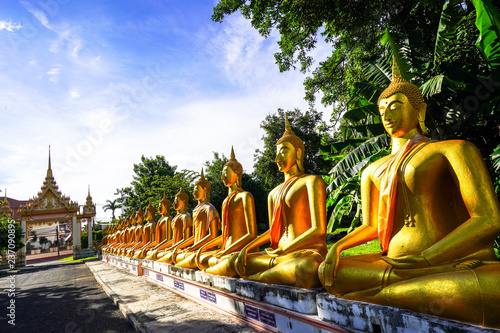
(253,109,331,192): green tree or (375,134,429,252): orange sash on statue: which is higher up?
(253,109,331,192): green tree

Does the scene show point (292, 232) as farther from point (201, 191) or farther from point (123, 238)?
point (123, 238)

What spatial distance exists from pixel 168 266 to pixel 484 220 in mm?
6576

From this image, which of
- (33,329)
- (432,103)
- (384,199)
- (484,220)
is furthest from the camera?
(432,103)

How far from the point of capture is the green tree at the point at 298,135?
22.0 metres

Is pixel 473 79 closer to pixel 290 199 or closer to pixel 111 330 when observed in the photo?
pixel 290 199

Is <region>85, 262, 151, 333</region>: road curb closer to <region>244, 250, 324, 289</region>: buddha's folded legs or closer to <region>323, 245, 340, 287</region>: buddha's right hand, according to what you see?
<region>244, 250, 324, 289</region>: buddha's folded legs

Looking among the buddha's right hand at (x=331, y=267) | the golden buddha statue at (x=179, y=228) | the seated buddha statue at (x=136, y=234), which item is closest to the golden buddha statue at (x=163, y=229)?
the golden buddha statue at (x=179, y=228)

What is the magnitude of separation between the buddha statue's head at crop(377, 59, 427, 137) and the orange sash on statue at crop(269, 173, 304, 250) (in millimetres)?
1600

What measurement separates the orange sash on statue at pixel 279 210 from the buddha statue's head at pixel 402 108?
63.0 inches

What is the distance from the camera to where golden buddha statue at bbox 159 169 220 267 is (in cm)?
673

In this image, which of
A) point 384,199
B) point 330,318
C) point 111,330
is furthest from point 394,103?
point 111,330

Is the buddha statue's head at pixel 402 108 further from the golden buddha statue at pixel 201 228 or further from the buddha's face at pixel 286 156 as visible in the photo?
the golden buddha statue at pixel 201 228

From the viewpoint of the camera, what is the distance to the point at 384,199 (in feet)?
10.2

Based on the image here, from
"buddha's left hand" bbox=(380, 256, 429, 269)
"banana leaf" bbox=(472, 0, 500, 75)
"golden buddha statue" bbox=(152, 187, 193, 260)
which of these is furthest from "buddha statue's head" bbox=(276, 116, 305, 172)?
"golden buddha statue" bbox=(152, 187, 193, 260)
